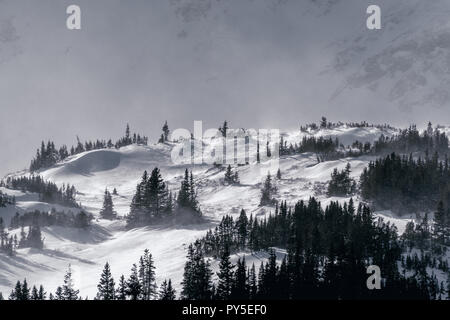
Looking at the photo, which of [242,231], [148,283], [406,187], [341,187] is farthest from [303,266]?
[341,187]

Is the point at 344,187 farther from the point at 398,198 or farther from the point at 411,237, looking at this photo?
the point at 411,237

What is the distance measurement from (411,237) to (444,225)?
8389mm

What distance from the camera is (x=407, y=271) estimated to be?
14100 centimetres

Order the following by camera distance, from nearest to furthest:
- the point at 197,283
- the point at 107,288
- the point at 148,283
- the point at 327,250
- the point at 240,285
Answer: the point at 107,288, the point at 240,285, the point at 197,283, the point at 148,283, the point at 327,250

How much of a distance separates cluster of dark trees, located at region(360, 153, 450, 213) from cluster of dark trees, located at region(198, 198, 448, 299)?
9.32m

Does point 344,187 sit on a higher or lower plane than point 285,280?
higher

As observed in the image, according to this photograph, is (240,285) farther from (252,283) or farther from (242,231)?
(242,231)

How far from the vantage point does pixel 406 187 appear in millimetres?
183750

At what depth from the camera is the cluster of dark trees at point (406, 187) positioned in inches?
7067

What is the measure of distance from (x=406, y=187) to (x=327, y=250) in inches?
1738

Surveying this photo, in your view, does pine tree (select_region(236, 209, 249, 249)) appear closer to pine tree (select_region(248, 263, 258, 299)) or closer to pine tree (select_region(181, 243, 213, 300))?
pine tree (select_region(248, 263, 258, 299))

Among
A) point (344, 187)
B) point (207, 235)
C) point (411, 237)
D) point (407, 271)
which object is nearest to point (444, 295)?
point (407, 271)
